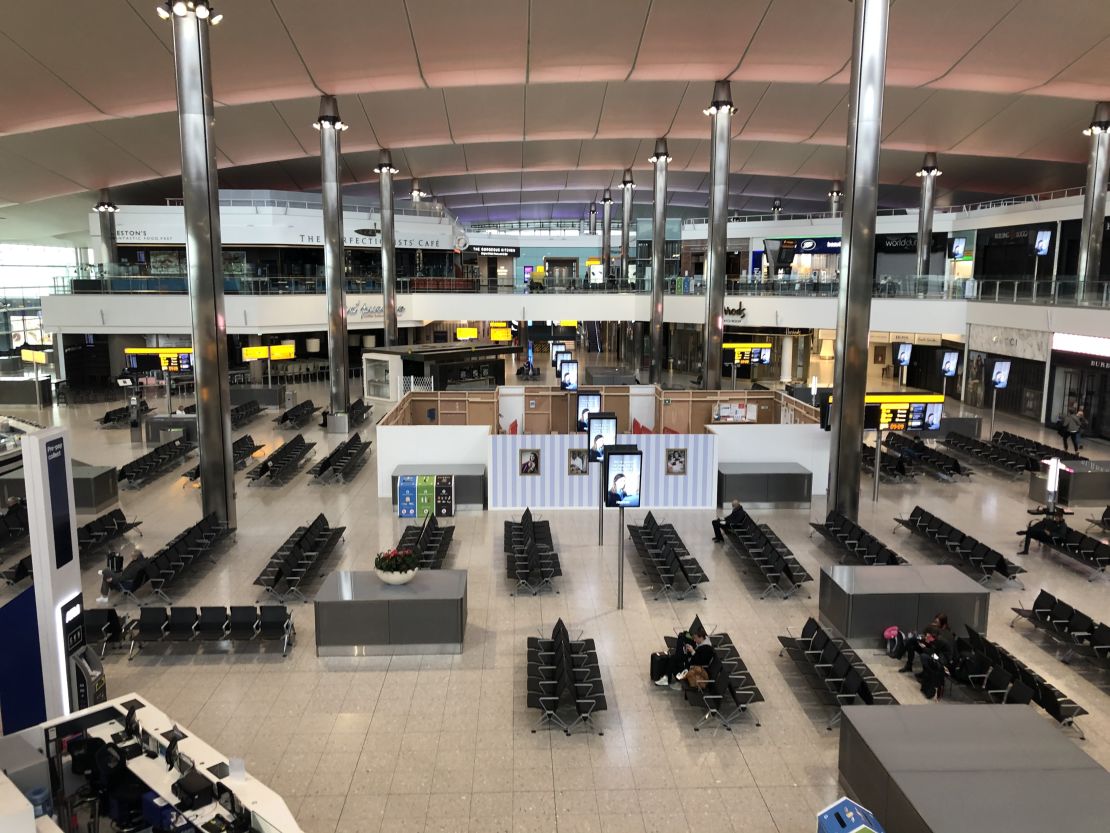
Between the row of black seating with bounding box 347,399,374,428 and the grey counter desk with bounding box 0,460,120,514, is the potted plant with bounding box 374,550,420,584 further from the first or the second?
the row of black seating with bounding box 347,399,374,428

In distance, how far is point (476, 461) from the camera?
17047 millimetres

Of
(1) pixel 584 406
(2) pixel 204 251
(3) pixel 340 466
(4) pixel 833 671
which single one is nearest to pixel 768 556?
(4) pixel 833 671

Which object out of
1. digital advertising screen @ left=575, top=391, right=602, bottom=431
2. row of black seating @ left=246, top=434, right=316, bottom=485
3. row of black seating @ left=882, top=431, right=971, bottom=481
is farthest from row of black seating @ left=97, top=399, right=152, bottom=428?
row of black seating @ left=882, top=431, right=971, bottom=481

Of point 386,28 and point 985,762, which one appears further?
point 386,28

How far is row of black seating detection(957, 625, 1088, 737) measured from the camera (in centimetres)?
810

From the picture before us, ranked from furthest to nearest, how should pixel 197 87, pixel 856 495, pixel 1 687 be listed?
1. pixel 856 495
2. pixel 197 87
3. pixel 1 687

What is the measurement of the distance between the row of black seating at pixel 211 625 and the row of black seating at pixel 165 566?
1.61 meters

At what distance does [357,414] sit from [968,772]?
22.9 meters

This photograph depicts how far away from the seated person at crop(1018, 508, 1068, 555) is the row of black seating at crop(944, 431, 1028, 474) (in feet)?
19.0

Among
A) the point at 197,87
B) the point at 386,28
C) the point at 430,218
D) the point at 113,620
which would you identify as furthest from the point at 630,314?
the point at 113,620

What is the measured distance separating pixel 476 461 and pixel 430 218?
101ft

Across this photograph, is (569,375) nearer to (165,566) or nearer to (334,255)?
(334,255)

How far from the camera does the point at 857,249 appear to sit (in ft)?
49.2

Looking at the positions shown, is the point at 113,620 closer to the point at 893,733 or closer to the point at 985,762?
the point at 893,733
